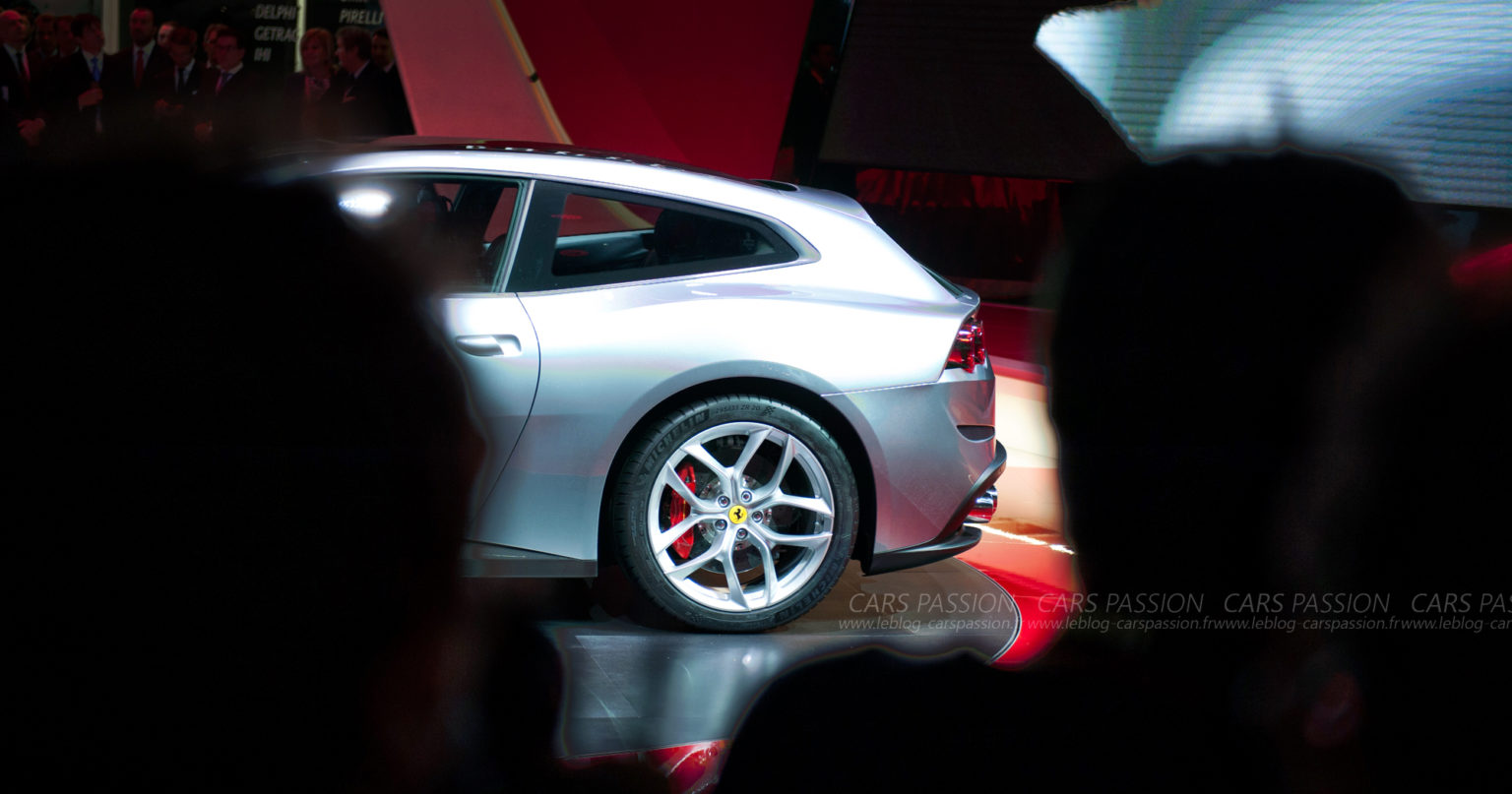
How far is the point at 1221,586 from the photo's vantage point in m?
4.29

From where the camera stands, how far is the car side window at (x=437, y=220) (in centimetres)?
347

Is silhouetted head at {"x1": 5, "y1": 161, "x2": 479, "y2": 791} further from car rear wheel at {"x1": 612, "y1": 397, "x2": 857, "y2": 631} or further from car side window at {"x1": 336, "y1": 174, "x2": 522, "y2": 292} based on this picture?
car rear wheel at {"x1": 612, "y1": 397, "x2": 857, "y2": 631}

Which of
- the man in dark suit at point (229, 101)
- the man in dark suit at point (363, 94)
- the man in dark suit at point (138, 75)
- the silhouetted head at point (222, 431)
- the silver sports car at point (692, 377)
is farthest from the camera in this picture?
the man in dark suit at point (138, 75)

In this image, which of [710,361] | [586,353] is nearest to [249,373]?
[586,353]

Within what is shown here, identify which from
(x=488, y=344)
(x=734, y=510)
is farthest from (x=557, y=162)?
(x=734, y=510)

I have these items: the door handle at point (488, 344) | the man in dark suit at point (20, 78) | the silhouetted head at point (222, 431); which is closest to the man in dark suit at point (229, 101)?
the man in dark suit at point (20, 78)

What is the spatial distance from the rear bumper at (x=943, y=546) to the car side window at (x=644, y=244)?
3.04ft

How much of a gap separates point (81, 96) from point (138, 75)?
0.41m

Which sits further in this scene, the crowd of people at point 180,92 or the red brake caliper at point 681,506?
the crowd of people at point 180,92

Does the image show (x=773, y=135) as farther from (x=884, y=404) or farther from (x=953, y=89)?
(x=884, y=404)

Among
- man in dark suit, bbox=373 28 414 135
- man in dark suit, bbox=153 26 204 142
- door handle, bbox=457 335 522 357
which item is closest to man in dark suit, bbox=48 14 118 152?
man in dark suit, bbox=153 26 204 142

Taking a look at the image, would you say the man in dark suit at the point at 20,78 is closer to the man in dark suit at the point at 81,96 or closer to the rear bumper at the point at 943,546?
the man in dark suit at the point at 81,96

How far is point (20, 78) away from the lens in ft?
26.3

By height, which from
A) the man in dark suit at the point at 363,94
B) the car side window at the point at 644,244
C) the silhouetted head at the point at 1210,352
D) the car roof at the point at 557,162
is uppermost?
the car roof at the point at 557,162
